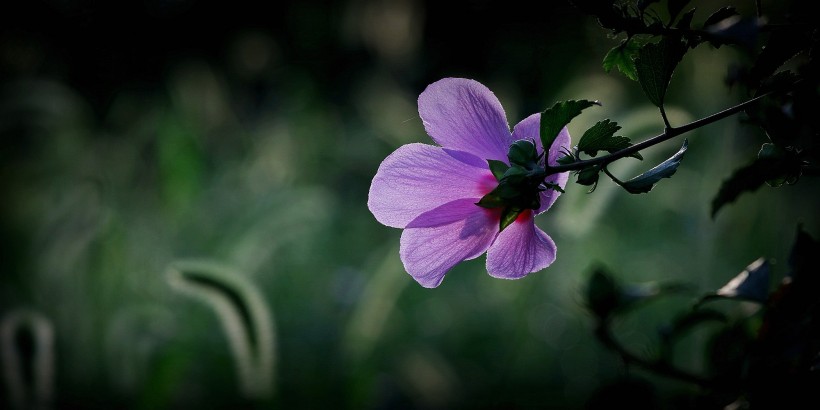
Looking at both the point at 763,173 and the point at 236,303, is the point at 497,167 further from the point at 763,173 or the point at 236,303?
the point at 236,303

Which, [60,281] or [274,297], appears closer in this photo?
[60,281]

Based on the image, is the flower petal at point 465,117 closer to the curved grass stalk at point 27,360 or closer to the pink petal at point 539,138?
the pink petal at point 539,138

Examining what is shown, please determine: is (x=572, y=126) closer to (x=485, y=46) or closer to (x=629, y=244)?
(x=629, y=244)

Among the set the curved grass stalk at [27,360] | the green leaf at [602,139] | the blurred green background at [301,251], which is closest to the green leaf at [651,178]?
the green leaf at [602,139]

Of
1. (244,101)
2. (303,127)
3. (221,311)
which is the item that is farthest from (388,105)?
(244,101)

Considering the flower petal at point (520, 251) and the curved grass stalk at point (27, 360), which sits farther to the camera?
the curved grass stalk at point (27, 360)

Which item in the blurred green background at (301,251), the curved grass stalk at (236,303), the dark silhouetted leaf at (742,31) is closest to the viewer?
the dark silhouetted leaf at (742,31)

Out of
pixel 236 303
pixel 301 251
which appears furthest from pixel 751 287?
pixel 301 251

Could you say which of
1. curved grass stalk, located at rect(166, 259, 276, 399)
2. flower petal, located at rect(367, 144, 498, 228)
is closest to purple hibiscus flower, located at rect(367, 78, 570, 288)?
flower petal, located at rect(367, 144, 498, 228)

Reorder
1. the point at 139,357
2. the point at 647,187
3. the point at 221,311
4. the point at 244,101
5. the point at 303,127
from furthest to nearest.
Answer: the point at 244,101 → the point at 303,127 → the point at 139,357 → the point at 221,311 → the point at 647,187

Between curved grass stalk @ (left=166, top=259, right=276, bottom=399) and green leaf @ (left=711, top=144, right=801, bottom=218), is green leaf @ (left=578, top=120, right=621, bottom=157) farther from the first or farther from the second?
curved grass stalk @ (left=166, top=259, right=276, bottom=399)
